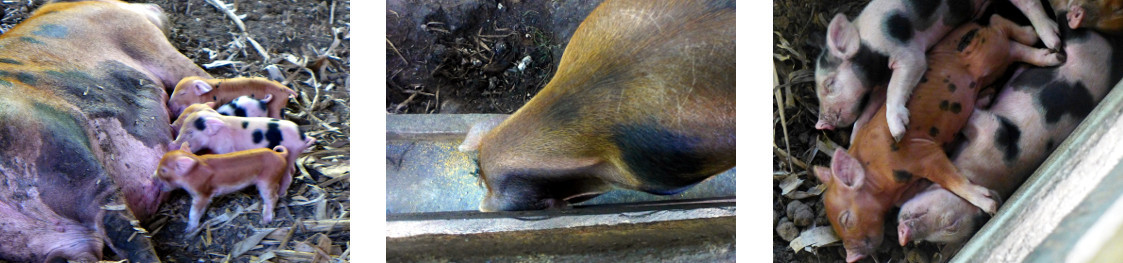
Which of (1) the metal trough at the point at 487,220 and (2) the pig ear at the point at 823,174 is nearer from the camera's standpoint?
(1) the metal trough at the point at 487,220

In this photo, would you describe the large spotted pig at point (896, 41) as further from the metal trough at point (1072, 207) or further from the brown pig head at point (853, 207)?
the metal trough at point (1072, 207)

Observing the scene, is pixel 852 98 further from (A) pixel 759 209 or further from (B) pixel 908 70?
(A) pixel 759 209

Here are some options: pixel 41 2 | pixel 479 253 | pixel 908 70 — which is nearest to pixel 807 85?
pixel 908 70

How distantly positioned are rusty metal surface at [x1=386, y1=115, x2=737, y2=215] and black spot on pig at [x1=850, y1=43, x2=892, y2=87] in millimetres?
920

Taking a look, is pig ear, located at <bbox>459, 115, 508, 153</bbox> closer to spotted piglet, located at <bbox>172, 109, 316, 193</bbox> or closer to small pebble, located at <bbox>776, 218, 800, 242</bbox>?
spotted piglet, located at <bbox>172, 109, 316, 193</bbox>

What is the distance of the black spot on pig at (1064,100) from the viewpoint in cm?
183

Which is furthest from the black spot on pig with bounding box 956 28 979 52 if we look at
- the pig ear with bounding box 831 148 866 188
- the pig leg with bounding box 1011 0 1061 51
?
the pig ear with bounding box 831 148 866 188

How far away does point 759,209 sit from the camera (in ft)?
6.51

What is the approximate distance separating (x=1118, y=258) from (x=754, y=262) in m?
0.79

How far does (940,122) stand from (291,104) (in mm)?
1520

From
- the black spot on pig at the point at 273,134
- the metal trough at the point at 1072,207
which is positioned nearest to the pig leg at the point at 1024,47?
the metal trough at the point at 1072,207

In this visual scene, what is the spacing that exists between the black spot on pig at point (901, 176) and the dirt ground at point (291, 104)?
1304mm

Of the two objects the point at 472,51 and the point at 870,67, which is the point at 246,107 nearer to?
the point at 472,51

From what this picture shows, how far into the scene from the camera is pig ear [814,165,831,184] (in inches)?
77.4
